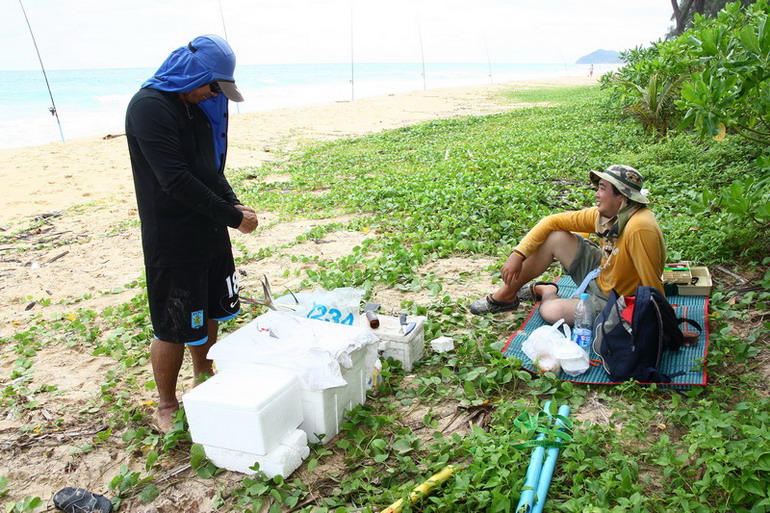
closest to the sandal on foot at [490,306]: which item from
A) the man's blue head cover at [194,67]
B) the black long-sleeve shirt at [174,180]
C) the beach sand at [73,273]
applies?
the beach sand at [73,273]

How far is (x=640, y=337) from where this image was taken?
3.00 m

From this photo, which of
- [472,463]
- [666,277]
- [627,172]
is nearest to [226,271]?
[472,463]

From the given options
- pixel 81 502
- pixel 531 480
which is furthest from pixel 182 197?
pixel 531 480

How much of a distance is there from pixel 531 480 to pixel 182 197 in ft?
6.77

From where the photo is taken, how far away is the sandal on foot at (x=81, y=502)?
251 cm

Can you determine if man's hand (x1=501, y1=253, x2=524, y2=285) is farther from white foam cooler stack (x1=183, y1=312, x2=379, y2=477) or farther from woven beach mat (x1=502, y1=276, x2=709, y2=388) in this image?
white foam cooler stack (x1=183, y1=312, x2=379, y2=477)

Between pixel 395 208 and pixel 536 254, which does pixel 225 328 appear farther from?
pixel 395 208

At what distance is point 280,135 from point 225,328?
1471 centimetres

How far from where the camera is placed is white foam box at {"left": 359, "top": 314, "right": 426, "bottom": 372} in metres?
3.35

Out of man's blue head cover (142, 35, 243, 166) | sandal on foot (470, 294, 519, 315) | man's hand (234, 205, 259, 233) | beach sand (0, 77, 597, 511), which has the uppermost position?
man's blue head cover (142, 35, 243, 166)

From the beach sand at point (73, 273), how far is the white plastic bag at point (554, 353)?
3.91 feet

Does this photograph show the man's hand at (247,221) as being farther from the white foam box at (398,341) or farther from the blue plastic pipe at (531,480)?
the blue plastic pipe at (531,480)

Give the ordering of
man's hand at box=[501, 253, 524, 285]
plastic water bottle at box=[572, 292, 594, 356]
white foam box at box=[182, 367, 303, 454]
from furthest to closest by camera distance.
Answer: man's hand at box=[501, 253, 524, 285] < plastic water bottle at box=[572, 292, 594, 356] < white foam box at box=[182, 367, 303, 454]

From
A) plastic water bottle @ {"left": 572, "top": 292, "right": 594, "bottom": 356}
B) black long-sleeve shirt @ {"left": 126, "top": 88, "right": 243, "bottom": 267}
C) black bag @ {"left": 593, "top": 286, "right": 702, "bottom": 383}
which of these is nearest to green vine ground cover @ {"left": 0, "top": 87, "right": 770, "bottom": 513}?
black bag @ {"left": 593, "top": 286, "right": 702, "bottom": 383}
